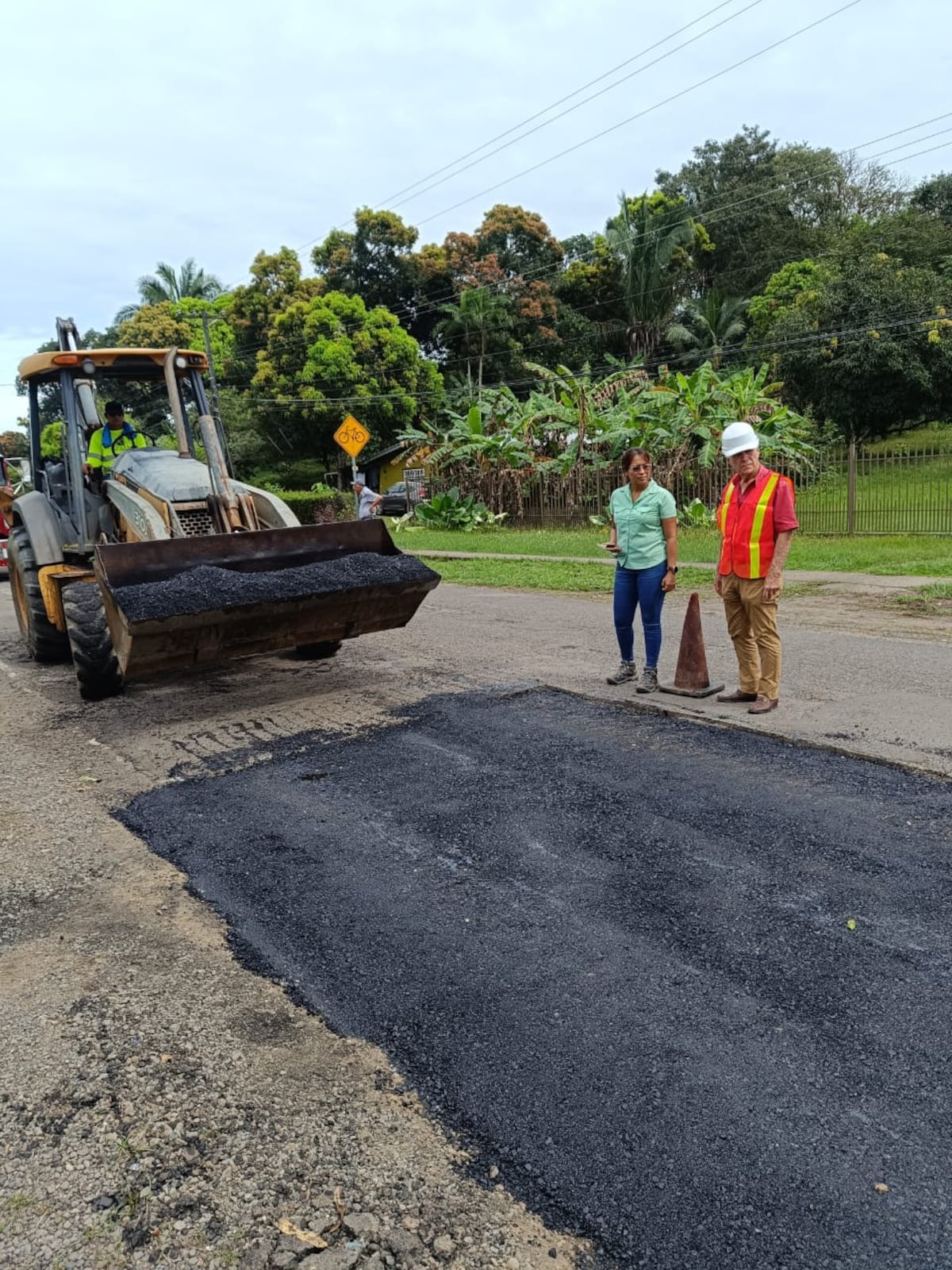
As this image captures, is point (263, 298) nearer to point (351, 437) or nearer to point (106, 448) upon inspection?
point (351, 437)

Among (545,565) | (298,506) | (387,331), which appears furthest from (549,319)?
(545,565)

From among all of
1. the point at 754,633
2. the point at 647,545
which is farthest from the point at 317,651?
the point at 754,633

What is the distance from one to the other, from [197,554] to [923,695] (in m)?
5.19

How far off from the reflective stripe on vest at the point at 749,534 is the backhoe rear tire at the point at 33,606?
19.1ft

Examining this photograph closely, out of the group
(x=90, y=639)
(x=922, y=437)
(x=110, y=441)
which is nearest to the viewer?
(x=90, y=639)

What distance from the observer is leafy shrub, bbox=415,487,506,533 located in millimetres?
25203

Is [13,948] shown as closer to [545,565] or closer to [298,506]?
[545,565]

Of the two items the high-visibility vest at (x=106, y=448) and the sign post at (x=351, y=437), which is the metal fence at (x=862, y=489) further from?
the high-visibility vest at (x=106, y=448)

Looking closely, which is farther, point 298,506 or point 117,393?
point 298,506

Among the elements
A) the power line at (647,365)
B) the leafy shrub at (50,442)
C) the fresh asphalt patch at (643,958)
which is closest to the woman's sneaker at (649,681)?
the fresh asphalt patch at (643,958)

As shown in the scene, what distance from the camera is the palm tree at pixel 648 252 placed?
41.2 metres

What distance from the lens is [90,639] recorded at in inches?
279

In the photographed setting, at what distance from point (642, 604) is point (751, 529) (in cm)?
108

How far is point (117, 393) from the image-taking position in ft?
28.7
